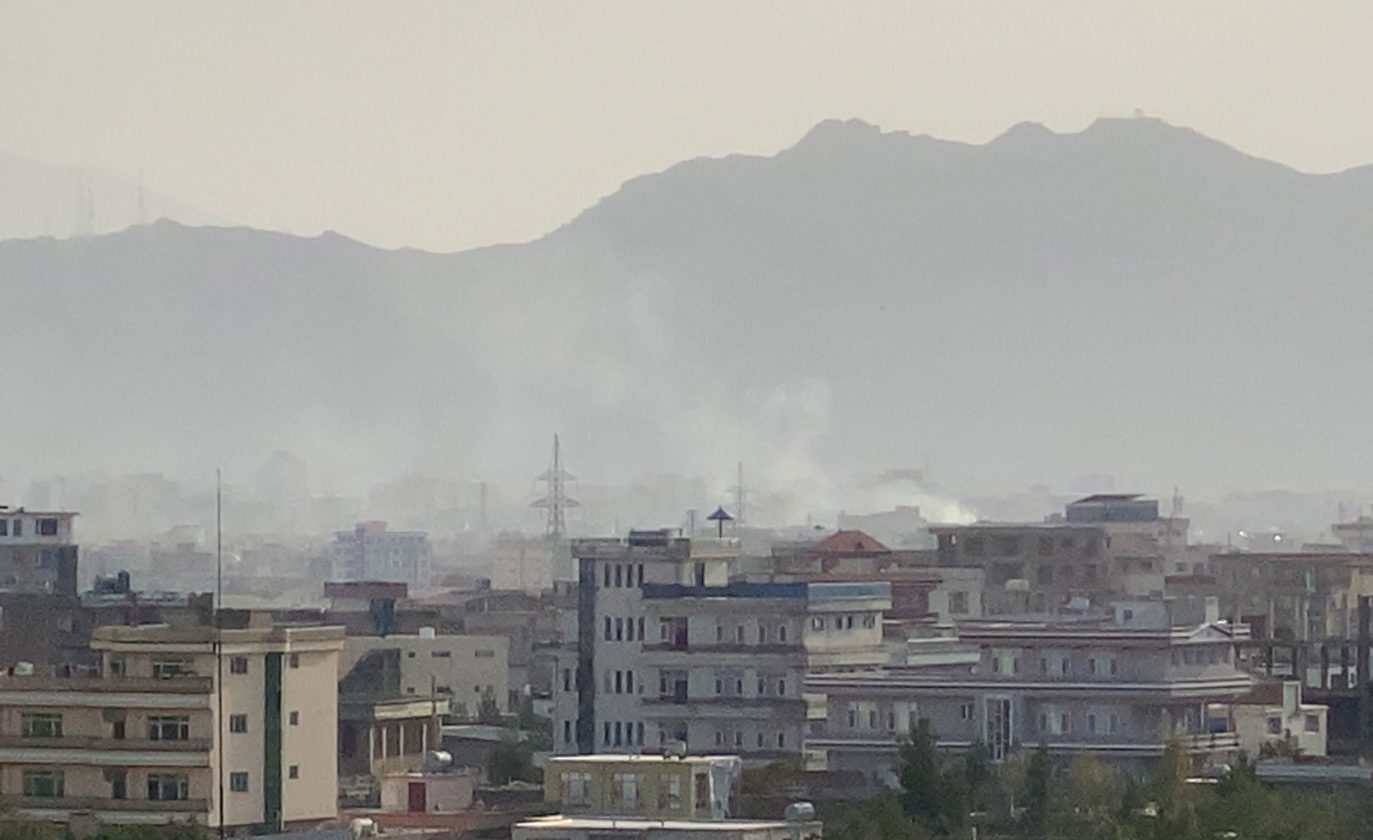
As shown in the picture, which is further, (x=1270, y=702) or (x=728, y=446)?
(x=728, y=446)

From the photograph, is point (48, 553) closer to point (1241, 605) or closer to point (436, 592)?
point (1241, 605)

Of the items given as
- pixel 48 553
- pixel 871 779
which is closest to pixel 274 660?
pixel 871 779

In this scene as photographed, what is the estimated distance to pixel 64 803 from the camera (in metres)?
35.7

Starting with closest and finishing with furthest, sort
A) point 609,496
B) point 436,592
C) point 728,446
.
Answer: point 436,592 < point 609,496 < point 728,446

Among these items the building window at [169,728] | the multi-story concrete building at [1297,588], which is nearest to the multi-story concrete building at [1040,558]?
the multi-story concrete building at [1297,588]

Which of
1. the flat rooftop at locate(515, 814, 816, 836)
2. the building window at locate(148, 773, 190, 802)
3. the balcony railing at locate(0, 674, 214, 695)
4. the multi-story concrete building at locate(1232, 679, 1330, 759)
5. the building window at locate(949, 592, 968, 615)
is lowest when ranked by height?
the flat rooftop at locate(515, 814, 816, 836)

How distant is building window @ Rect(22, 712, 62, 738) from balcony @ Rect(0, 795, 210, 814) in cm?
52

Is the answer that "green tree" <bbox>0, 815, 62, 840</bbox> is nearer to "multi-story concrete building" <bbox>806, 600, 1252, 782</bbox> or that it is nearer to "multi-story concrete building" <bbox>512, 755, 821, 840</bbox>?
"multi-story concrete building" <bbox>512, 755, 821, 840</bbox>

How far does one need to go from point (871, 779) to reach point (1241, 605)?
78.9 feet

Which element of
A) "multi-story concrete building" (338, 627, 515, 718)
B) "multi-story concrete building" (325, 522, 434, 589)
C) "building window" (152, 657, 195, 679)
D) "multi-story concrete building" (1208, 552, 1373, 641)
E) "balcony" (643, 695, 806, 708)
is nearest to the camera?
"building window" (152, 657, 195, 679)

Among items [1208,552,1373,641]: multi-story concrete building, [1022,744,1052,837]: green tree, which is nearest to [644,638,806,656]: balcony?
[1022,744,1052,837]: green tree

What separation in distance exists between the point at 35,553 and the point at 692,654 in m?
19.2

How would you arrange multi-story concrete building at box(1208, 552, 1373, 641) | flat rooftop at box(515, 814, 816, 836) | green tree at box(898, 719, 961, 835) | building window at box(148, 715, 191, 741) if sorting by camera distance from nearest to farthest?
1. flat rooftop at box(515, 814, 816, 836)
2. green tree at box(898, 719, 961, 835)
3. building window at box(148, 715, 191, 741)
4. multi-story concrete building at box(1208, 552, 1373, 641)

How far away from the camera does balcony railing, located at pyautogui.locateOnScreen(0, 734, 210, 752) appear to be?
118ft
